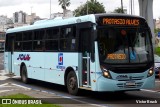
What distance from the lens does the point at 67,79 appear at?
15.4 meters

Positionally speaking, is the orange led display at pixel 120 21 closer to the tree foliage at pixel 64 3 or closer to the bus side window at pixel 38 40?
the bus side window at pixel 38 40

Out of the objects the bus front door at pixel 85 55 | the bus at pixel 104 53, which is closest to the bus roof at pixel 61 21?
the bus at pixel 104 53

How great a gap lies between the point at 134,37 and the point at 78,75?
7.93 feet

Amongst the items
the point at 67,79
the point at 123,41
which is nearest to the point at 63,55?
the point at 67,79

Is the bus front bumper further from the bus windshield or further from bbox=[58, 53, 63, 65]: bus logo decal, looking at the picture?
bbox=[58, 53, 63, 65]: bus logo decal

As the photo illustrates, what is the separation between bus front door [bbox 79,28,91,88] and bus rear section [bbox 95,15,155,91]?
709 mm

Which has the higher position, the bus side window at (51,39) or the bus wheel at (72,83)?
the bus side window at (51,39)

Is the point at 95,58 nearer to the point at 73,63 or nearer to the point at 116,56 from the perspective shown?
the point at 116,56

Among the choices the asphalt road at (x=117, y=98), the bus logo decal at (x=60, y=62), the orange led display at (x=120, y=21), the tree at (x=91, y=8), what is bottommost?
the asphalt road at (x=117, y=98)

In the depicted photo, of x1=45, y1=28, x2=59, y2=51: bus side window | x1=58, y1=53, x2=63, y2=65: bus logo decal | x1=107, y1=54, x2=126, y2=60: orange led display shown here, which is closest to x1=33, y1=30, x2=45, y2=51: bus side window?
x1=45, y1=28, x2=59, y2=51: bus side window

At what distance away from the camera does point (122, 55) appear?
13250 mm

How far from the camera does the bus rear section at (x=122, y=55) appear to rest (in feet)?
42.9

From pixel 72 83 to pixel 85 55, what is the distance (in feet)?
4.46

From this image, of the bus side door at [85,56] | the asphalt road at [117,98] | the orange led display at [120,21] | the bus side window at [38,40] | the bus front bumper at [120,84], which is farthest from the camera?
the bus side window at [38,40]
